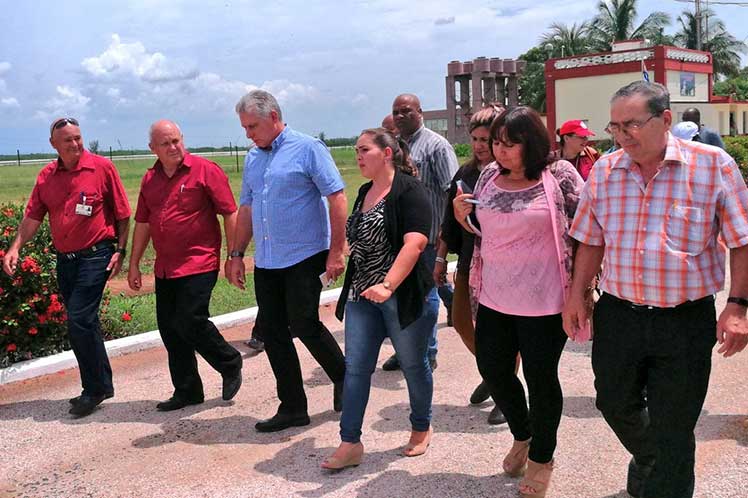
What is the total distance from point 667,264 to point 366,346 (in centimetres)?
163

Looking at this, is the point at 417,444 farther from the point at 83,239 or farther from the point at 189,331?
the point at 83,239

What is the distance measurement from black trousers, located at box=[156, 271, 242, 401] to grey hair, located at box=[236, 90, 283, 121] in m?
1.15

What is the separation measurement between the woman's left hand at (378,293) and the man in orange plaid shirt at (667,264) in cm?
107

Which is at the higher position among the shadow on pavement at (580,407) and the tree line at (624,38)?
the tree line at (624,38)

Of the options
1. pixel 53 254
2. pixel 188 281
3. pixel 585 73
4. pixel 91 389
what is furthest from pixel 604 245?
pixel 585 73

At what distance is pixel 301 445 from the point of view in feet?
15.1

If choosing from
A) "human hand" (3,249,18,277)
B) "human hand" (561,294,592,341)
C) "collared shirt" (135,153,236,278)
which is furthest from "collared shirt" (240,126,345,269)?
"human hand" (3,249,18,277)

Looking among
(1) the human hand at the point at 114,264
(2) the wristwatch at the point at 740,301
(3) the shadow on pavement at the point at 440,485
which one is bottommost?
(3) the shadow on pavement at the point at 440,485

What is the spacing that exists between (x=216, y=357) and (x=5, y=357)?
1984 mm

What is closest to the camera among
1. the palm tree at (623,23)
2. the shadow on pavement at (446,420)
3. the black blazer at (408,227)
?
the black blazer at (408,227)

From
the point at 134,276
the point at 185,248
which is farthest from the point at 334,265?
the point at 134,276

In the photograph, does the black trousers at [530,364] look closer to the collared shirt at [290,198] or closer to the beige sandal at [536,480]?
the beige sandal at [536,480]

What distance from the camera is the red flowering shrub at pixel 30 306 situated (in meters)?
6.12

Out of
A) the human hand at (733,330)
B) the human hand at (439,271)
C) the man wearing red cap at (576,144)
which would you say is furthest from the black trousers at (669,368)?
the man wearing red cap at (576,144)
